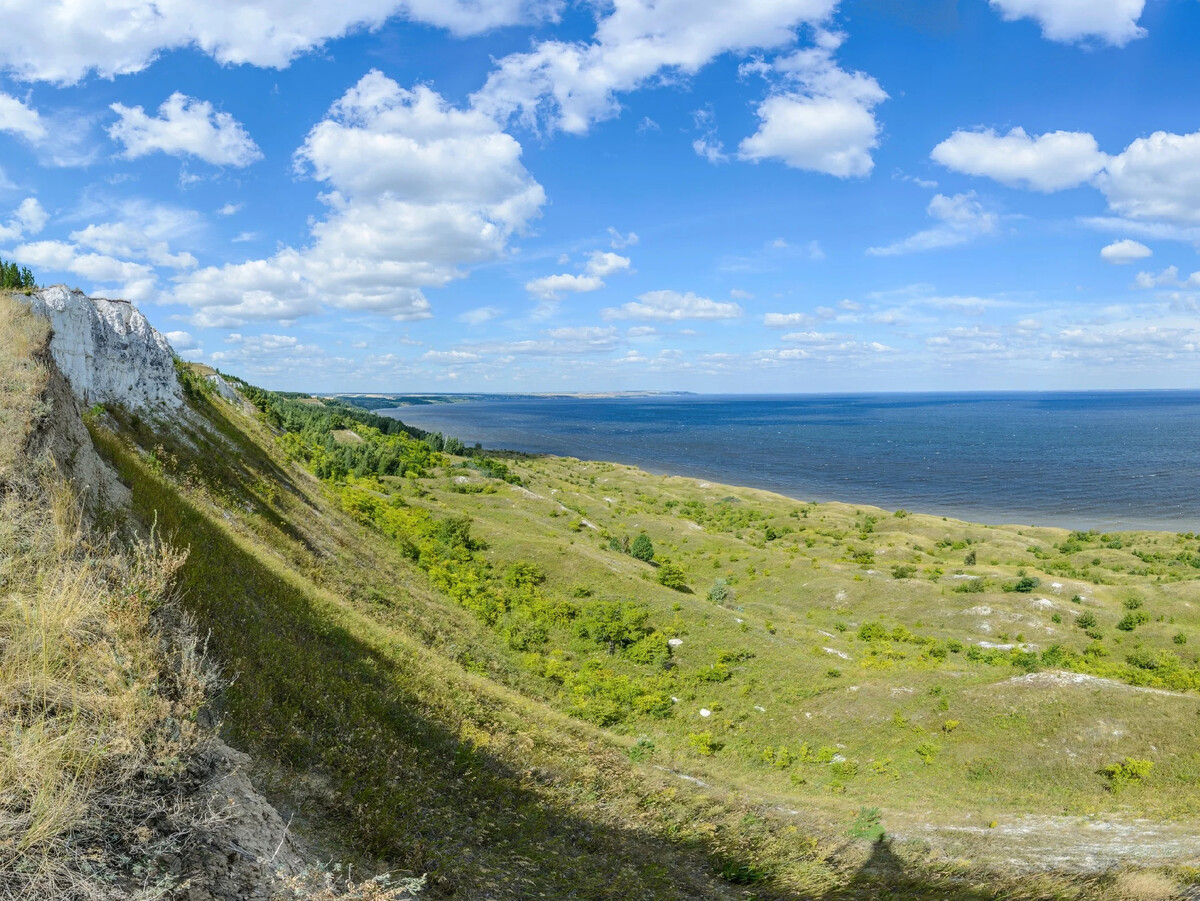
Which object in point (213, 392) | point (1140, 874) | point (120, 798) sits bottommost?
point (1140, 874)

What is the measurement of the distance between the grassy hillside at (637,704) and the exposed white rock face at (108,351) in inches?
81.5

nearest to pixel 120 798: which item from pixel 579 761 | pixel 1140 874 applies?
pixel 579 761

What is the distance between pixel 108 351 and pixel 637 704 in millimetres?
31627

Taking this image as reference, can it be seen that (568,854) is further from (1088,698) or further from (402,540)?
(402,540)

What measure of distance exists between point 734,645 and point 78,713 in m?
34.6

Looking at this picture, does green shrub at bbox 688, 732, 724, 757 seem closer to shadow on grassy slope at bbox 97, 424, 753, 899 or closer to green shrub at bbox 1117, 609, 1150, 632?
shadow on grassy slope at bbox 97, 424, 753, 899

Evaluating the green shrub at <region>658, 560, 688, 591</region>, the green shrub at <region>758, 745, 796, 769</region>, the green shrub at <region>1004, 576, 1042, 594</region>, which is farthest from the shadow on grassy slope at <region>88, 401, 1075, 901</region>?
the green shrub at <region>1004, 576, 1042, 594</region>

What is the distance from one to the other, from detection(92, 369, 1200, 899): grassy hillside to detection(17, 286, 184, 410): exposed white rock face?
2069mm

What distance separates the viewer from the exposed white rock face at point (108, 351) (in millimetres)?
24469

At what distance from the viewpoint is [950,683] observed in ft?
97.5

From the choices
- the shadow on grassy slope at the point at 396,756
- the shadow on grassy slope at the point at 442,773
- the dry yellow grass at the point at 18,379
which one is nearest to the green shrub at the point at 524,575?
the shadow on grassy slope at the point at 442,773

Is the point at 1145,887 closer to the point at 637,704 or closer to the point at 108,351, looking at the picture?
the point at 637,704

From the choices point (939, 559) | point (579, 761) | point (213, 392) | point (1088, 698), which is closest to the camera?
point (579, 761)

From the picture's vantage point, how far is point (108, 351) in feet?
91.9
